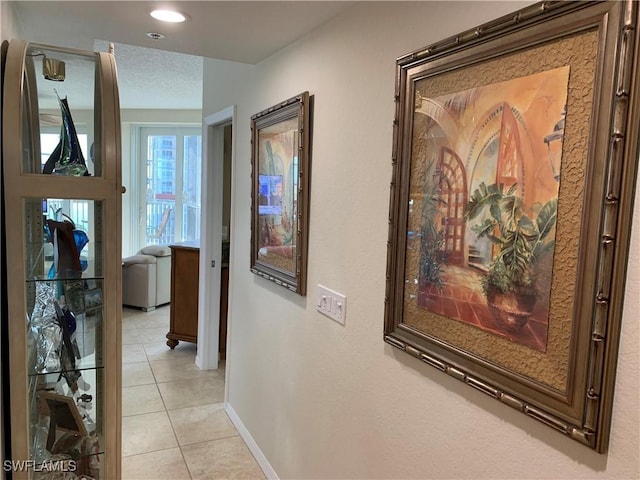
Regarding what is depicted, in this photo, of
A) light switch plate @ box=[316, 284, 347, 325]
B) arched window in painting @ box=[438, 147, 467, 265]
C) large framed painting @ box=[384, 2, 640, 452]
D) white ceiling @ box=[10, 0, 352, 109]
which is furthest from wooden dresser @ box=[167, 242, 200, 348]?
arched window in painting @ box=[438, 147, 467, 265]

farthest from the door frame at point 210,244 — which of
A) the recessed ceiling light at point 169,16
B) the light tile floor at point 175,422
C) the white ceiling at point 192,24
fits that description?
the recessed ceiling light at point 169,16

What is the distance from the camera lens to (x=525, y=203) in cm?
106

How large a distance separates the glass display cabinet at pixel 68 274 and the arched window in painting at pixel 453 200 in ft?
3.68

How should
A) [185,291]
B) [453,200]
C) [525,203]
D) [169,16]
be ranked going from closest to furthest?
[525,203]
[453,200]
[169,16]
[185,291]

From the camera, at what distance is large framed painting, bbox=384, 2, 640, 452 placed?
34.9 inches

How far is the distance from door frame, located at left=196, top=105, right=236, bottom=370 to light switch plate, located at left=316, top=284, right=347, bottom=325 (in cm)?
206

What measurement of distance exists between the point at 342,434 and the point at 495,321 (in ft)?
3.26

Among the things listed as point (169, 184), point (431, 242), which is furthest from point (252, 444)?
point (169, 184)

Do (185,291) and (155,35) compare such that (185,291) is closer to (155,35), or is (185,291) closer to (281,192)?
(281,192)

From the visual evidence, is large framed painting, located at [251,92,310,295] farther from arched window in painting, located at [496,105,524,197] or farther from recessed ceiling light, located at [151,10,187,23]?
arched window in painting, located at [496,105,524,197]

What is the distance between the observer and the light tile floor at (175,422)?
2.63m

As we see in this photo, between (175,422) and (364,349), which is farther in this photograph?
(175,422)

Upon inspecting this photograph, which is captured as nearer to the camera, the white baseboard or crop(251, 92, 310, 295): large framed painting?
crop(251, 92, 310, 295): large framed painting

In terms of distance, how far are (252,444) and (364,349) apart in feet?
4.94
